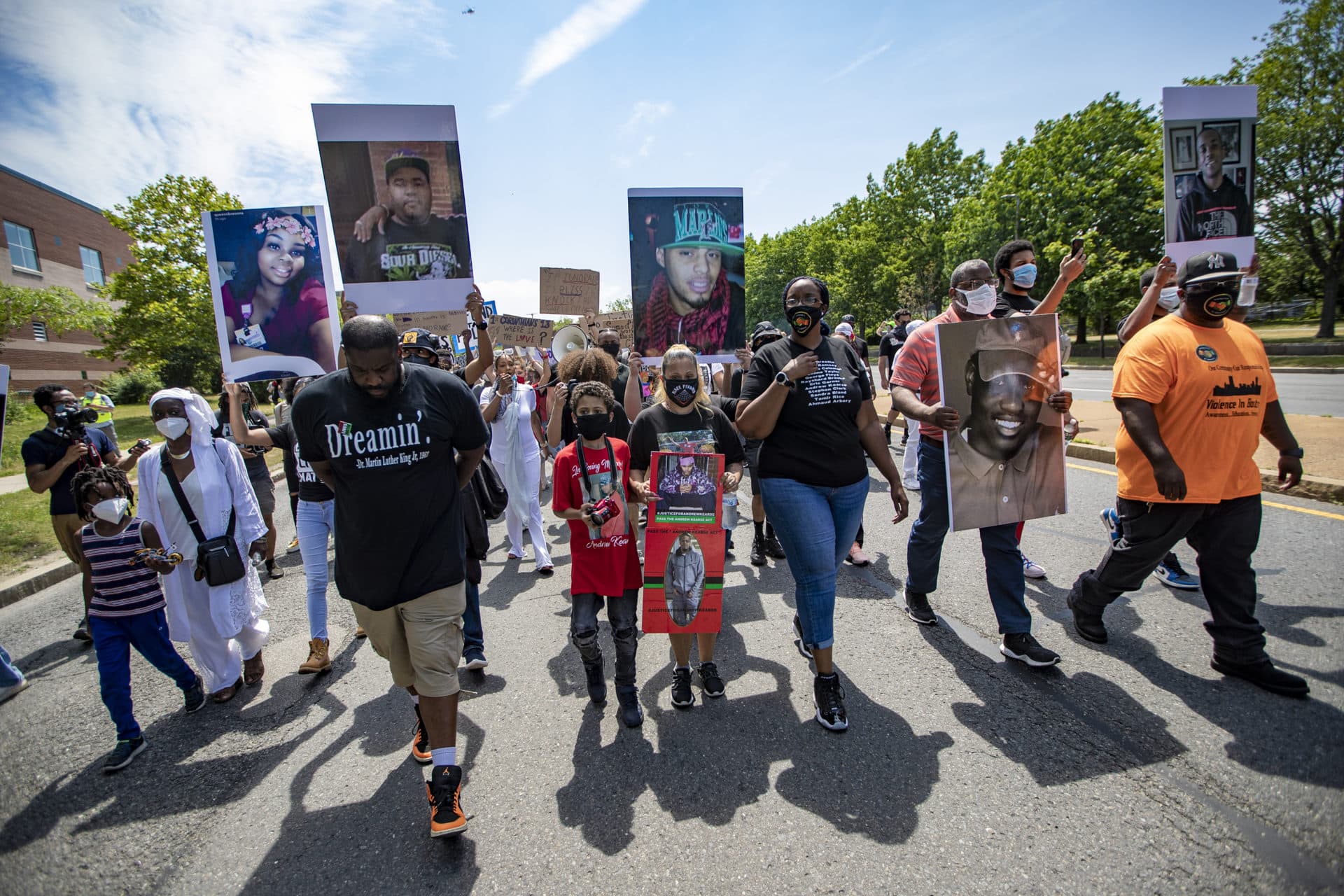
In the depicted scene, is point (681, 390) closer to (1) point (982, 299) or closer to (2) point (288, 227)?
(1) point (982, 299)

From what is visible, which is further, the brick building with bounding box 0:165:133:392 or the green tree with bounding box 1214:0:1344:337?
→ the brick building with bounding box 0:165:133:392

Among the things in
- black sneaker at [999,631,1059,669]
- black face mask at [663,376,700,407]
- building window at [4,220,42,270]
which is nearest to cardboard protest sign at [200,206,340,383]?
black face mask at [663,376,700,407]

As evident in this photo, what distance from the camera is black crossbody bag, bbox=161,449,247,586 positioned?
12.0 feet

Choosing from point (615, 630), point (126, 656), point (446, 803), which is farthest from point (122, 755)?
point (615, 630)

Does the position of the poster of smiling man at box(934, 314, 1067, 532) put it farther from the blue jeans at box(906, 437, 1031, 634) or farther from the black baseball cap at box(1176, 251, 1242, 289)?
the black baseball cap at box(1176, 251, 1242, 289)

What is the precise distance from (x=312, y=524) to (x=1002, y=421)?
452 cm

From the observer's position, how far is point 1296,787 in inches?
91.4

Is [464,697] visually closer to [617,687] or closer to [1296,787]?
[617,687]

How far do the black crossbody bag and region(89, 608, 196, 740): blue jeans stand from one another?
0.33m

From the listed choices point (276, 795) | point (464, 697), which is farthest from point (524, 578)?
point (276, 795)

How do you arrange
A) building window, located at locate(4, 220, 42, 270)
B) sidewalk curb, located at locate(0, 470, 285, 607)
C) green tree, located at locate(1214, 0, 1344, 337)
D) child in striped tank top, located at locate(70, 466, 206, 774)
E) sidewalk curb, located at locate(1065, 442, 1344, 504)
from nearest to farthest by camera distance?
1. child in striped tank top, located at locate(70, 466, 206, 774)
2. sidewalk curb, located at locate(1065, 442, 1344, 504)
3. sidewalk curb, located at locate(0, 470, 285, 607)
4. green tree, located at locate(1214, 0, 1344, 337)
5. building window, located at locate(4, 220, 42, 270)

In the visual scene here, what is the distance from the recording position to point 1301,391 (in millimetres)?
14180

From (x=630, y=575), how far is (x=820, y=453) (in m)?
1.23

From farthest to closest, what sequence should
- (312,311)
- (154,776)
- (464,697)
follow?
(312,311)
(464,697)
(154,776)
